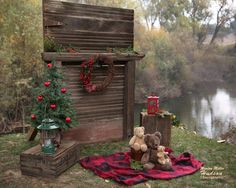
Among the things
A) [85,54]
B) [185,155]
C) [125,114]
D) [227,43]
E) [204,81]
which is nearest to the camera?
[185,155]

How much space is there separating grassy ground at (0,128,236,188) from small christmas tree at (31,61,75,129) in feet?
2.61

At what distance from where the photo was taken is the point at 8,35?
10352mm

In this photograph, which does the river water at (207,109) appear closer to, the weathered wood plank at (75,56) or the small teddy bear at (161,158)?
the weathered wood plank at (75,56)

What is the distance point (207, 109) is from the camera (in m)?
16.0

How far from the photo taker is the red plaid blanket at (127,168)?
395 centimetres

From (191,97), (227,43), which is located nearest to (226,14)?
(227,43)

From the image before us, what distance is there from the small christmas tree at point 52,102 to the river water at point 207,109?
22.4ft

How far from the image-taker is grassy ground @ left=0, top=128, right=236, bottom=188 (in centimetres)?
382

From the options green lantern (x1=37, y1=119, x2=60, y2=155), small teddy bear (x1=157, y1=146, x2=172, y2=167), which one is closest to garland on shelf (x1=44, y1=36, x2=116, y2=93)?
green lantern (x1=37, y1=119, x2=60, y2=155)

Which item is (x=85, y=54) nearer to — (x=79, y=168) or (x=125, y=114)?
(x=125, y=114)

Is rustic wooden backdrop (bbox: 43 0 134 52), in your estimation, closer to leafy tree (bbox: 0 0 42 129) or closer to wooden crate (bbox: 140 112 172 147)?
wooden crate (bbox: 140 112 172 147)

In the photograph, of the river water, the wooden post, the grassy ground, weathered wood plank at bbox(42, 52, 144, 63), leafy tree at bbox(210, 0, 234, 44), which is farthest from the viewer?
leafy tree at bbox(210, 0, 234, 44)

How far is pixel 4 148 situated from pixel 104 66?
2.48 metres

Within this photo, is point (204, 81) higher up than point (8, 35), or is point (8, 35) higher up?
point (8, 35)
